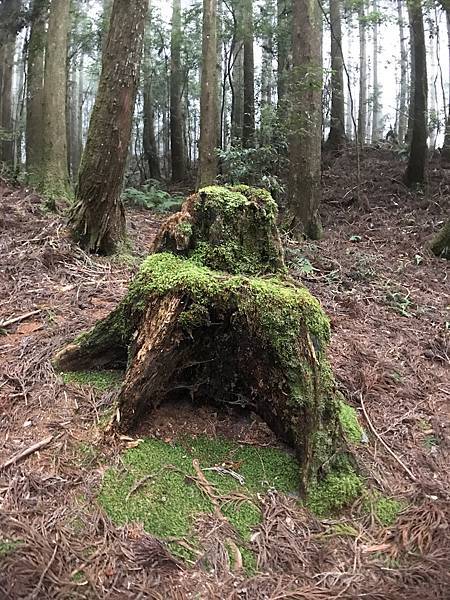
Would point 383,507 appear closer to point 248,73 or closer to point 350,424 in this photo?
point 350,424

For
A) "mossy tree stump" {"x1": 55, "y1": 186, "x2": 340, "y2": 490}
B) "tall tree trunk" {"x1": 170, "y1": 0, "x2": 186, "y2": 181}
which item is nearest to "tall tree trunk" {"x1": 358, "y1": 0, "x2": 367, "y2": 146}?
"tall tree trunk" {"x1": 170, "y1": 0, "x2": 186, "y2": 181}

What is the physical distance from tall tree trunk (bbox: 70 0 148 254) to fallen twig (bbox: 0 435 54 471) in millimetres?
4179

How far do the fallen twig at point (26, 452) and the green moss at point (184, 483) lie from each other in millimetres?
459

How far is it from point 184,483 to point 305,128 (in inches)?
330

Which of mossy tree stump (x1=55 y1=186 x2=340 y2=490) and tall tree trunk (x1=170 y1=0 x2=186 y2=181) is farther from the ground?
tall tree trunk (x1=170 y1=0 x2=186 y2=181)

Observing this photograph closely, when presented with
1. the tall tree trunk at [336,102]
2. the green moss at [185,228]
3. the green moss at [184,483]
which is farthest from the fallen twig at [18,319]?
the tall tree trunk at [336,102]

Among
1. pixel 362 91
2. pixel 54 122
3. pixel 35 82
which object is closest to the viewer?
pixel 54 122

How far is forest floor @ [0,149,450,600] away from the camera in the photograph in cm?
237

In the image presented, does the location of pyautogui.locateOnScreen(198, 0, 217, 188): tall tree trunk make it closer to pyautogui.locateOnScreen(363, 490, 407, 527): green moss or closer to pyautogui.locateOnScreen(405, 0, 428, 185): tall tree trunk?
pyautogui.locateOnScreen(405, 0, 428, 185): tall tree trunk

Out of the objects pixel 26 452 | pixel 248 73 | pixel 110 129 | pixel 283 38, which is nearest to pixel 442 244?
pixel 110 129

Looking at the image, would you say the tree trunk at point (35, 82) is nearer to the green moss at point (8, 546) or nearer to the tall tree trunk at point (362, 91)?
the tall tree trunk at point (362, 91)

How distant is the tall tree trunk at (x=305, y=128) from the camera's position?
984 cm

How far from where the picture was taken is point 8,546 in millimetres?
2387

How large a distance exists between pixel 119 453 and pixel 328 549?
4.21 feet
